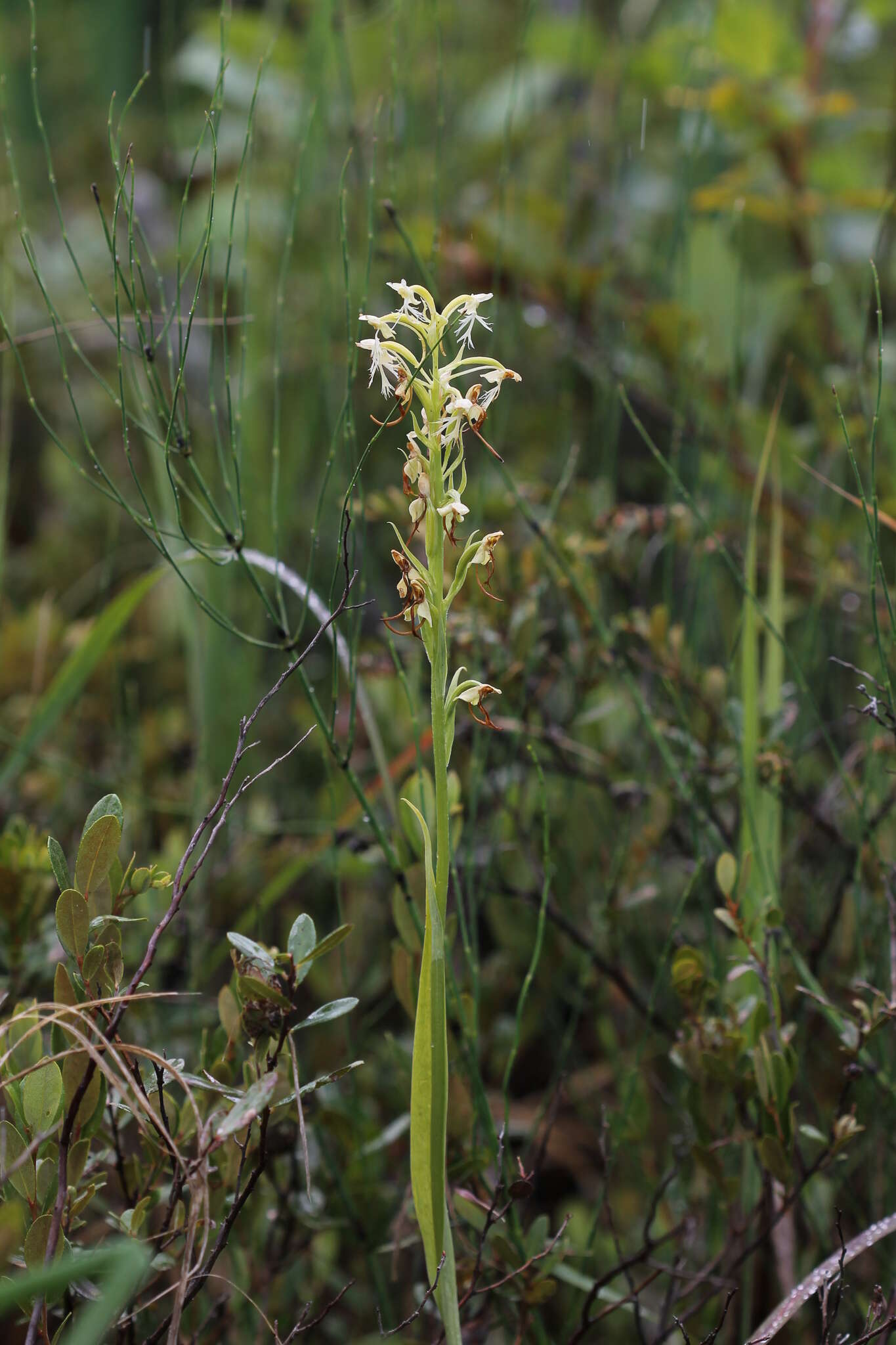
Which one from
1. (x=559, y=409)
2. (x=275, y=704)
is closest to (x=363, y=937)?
(x=275, y=704)

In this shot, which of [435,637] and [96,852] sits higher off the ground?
[435,637]

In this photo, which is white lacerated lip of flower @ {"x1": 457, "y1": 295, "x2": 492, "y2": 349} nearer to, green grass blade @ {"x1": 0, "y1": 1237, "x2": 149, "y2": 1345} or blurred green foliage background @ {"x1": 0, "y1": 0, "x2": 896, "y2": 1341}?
blurred green foliage background @ {"x1": 0, "y1": 0, "x2": 896, "y2": 1341}

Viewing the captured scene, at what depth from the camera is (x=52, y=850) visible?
1.61 feet

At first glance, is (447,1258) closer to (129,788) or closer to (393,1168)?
(393,1168)

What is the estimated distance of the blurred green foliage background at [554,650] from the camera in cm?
71

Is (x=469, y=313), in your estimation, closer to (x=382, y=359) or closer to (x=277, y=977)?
(x=382, y=359)

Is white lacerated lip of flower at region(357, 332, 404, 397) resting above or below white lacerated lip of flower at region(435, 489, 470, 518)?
above

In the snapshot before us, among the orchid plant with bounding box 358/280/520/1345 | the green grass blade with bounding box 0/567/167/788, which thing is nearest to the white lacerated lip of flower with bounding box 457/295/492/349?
the orchid plant with bounding box 358/280/520/1345

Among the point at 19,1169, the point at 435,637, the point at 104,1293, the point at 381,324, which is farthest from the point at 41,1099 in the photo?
the point at 381,324

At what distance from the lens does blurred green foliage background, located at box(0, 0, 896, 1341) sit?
71 cm

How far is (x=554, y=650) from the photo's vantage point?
1.08m

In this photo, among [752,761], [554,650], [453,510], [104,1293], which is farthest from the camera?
[554,650]

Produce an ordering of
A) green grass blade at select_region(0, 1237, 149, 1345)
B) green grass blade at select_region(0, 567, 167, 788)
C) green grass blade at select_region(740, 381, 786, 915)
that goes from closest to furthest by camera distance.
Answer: green grass blade at select_region(0, 1237, 149, 1345) < green grass blade at select_region(740, 381, 786, 915) < green grass blade at select_region(0, 567, 167, 788)

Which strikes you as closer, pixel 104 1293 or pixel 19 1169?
pixel 104 1293
